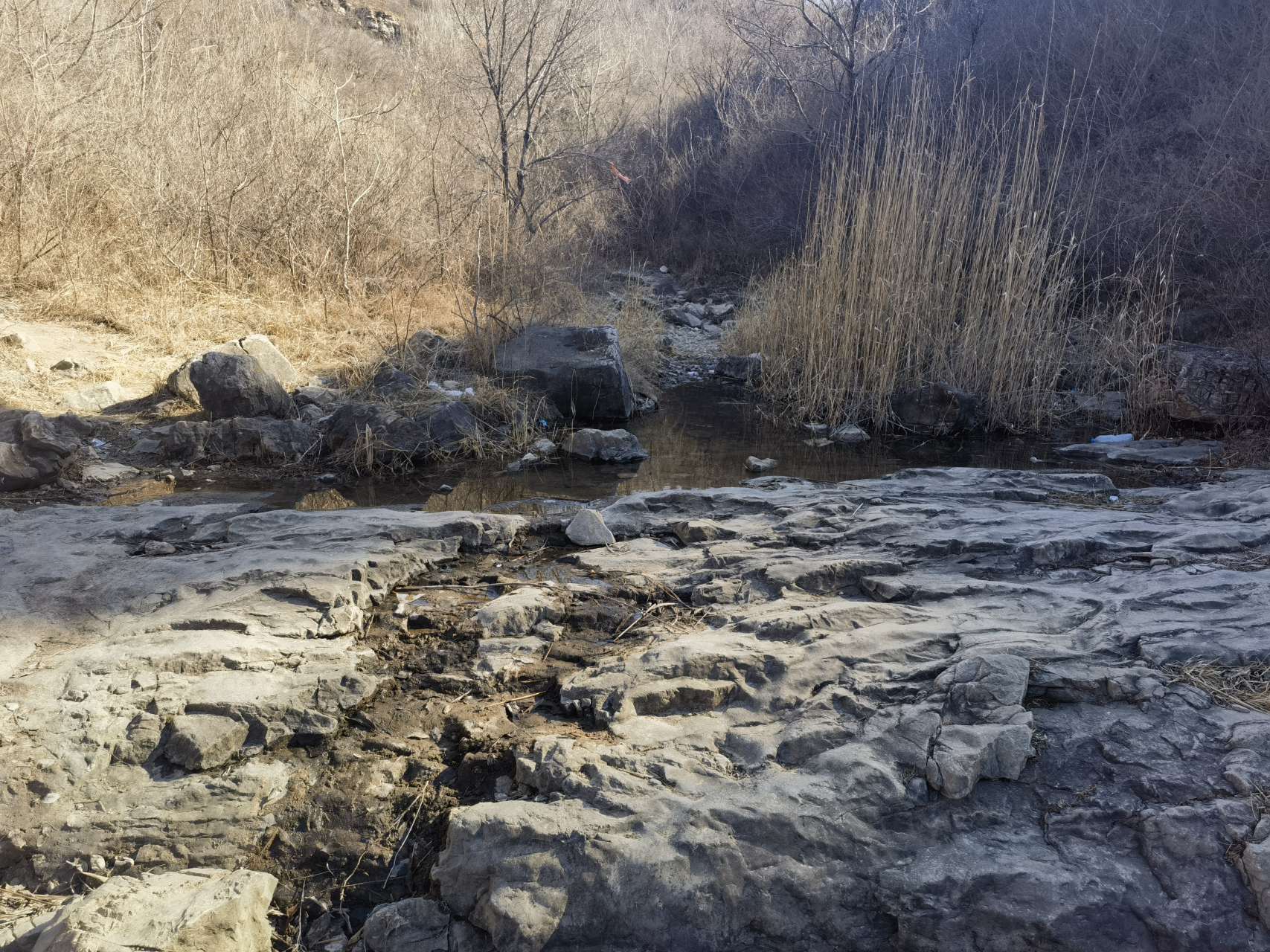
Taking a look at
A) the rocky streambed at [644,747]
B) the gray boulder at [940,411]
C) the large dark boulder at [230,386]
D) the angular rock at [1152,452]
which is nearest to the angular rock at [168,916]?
the rocky streambed at [644,747]

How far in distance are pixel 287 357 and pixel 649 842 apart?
5790mm

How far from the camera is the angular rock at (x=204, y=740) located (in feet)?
6.07

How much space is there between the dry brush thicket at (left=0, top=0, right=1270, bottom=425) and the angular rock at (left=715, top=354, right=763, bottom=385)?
323 mm

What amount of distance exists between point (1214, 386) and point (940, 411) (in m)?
1.77

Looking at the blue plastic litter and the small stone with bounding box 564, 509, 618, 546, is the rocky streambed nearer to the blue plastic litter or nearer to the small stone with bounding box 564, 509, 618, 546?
the small stone with bounding box 564, 509, 618, 546

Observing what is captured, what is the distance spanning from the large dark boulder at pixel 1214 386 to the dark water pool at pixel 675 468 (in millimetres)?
703

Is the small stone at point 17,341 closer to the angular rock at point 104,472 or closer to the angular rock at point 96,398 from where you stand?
the angular rock at point 96,398

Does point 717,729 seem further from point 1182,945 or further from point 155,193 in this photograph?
point 155,193

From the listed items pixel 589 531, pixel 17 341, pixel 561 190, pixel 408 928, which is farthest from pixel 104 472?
pixel 561 190

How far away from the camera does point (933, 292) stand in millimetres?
6078

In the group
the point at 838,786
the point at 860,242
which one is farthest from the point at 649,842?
the point at 860,242

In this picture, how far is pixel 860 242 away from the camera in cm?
597

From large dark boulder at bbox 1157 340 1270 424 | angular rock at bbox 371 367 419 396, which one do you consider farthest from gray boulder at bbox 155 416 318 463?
large dark boulder at bbox 1157 340 1270 424

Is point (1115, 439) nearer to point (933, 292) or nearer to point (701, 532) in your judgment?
point (933, 292)
